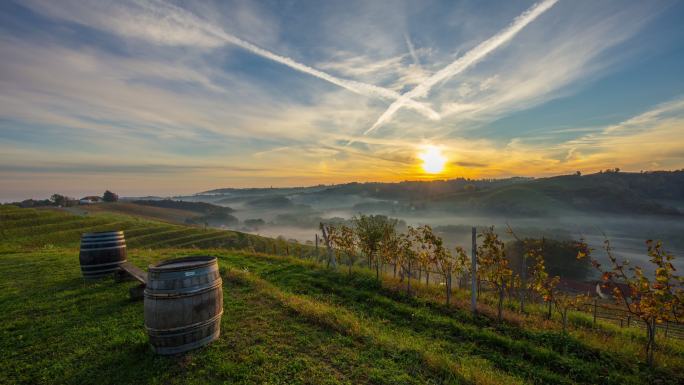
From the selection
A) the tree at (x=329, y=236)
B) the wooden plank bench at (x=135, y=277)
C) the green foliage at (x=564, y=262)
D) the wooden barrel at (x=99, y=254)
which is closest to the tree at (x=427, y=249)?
the tree at (x=329, y=236)

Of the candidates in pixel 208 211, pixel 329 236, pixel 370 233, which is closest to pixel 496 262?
pixel 370 233

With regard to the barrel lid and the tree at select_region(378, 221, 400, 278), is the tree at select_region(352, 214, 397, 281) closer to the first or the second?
the tree at select_region(378, 221, 400, 278)

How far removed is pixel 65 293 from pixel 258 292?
6304 mm

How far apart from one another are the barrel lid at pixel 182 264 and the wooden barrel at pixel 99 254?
6340 mm

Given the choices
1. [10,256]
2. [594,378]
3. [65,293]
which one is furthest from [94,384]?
[10,256]

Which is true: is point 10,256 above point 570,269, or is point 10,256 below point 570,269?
above

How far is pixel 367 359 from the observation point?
591 cm

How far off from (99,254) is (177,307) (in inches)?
301

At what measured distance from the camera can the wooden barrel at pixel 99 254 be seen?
34.4 feet

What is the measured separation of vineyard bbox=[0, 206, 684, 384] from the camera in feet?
17.7

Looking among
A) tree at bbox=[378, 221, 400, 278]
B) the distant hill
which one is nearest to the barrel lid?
tree at bbox=[378, 221, 400, 278]

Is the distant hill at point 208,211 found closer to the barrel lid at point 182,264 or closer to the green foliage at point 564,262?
the green foliage at point 564,262

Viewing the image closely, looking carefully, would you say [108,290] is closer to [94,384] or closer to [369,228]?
[94,384]

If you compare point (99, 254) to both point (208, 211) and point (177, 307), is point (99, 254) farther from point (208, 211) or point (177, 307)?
point (208, 211)
